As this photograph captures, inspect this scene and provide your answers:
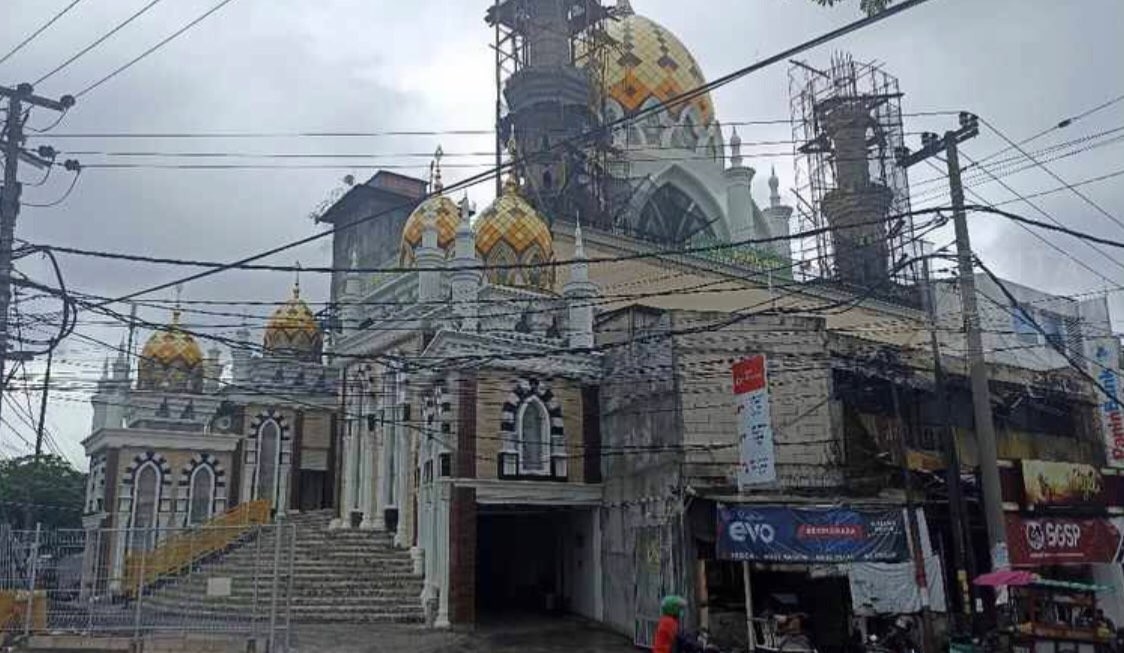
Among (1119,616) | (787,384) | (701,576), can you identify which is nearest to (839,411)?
(787,384)

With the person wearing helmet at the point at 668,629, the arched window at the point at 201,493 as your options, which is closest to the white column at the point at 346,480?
the arched window at the point at 201,493

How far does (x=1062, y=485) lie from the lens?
81.8ft

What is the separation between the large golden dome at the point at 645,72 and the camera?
1567 inches

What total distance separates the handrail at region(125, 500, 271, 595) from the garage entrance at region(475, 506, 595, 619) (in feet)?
21.0

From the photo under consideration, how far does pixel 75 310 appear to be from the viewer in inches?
575

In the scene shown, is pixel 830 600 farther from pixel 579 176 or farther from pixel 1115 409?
pixel 579 176

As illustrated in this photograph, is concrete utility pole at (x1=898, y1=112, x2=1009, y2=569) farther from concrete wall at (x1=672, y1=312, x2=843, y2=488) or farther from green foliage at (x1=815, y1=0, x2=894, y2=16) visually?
green foliage at (x1=815, y1=0, x2=894, y2=16)

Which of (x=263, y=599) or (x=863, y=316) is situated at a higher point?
(x=863, y=316)

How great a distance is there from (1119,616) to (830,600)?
9814 mm

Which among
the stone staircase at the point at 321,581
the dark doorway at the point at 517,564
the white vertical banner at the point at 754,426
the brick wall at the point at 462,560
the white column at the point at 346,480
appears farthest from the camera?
the white column at the point at 346,480

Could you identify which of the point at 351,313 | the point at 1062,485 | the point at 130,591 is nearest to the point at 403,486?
the point at 351,313

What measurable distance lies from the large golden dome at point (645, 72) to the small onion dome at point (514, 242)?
1065 centimetres

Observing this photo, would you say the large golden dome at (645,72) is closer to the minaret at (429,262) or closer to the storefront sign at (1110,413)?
the minaret at (429,262)

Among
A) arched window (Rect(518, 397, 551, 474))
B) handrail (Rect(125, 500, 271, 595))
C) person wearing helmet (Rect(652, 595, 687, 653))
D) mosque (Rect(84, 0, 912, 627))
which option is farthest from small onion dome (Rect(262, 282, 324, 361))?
person wearing helmet (Rect(652, 595, 687, 653))
